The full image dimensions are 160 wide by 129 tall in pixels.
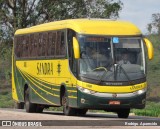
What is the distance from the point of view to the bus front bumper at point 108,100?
82.4 ft

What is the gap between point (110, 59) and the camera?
83.0 ft

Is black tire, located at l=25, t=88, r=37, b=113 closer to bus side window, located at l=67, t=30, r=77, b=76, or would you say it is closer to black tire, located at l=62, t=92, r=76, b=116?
black tire, located at l=62, t=92, r=76, b=116

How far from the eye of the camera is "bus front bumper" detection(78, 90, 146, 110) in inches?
989

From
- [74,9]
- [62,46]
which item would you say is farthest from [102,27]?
[74,9]

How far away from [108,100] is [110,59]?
137 centimetres

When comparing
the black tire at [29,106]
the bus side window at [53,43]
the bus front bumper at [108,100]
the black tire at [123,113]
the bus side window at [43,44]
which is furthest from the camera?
the black tire at [29,106]

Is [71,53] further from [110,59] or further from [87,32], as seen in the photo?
[110,59]

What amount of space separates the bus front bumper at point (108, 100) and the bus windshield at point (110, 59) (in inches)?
21.1

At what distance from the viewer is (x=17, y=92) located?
33.6 metres

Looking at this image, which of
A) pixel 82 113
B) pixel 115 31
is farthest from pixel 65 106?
pixel 115 31

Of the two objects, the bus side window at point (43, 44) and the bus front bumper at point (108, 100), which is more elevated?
the bus side window at point (43, 44)

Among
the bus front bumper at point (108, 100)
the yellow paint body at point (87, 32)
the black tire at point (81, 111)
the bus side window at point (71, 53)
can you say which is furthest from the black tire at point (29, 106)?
the bus front bumper at point (108, 100)

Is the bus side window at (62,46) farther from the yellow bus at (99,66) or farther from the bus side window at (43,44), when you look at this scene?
the bus side window at (43,44)

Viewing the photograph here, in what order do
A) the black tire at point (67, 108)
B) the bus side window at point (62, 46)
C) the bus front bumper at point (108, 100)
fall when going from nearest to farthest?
the bus front bumper at point (108, 100)
the black tire at point (67, 108)
the bus side window at point (62, 46)
